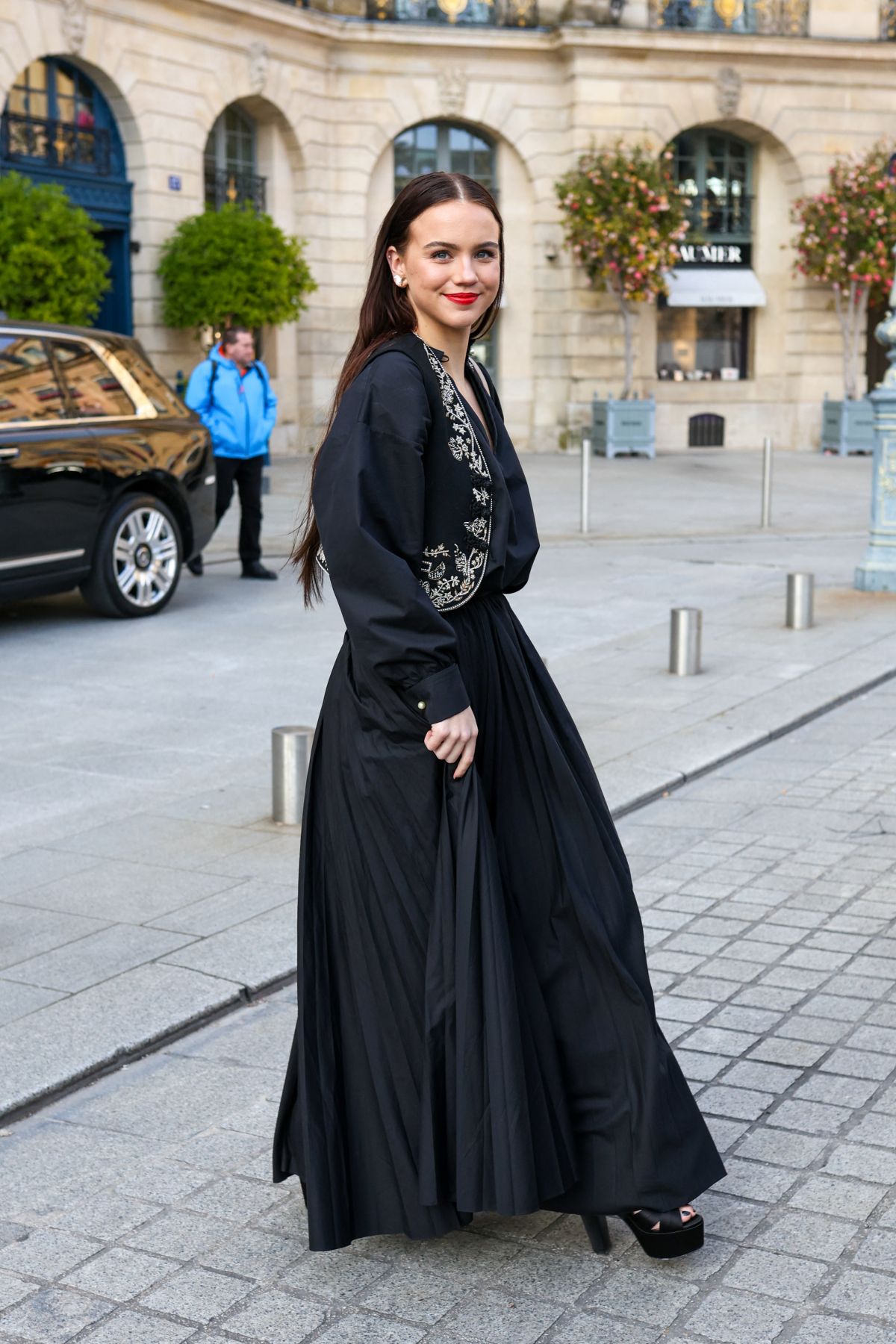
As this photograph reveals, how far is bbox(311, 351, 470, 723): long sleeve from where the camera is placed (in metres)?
2.69

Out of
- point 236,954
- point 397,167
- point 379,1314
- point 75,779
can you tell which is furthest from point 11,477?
point 397,167

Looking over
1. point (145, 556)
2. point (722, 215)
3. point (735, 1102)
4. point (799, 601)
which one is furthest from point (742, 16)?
point (735, 1102)

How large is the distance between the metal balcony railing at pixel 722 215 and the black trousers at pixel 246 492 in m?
20.1

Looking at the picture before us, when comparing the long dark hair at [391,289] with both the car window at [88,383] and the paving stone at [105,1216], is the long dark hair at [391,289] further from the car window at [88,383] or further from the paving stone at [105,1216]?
the car window at [88,383]

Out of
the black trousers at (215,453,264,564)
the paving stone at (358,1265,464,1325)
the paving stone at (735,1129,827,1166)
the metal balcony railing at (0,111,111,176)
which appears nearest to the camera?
the paving stone at (358,1265,464,1325)

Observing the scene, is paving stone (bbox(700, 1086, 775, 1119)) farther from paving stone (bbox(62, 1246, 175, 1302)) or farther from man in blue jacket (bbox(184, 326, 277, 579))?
man in blue jacket (bbox(184, 326, 277, 579))

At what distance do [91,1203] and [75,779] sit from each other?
11.3 feet

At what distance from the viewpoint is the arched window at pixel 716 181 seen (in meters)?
29.9

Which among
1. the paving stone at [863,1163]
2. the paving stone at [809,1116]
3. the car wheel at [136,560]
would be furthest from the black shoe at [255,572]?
the paving stone at [863,1163]

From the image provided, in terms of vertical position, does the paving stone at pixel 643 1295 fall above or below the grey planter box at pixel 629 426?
below

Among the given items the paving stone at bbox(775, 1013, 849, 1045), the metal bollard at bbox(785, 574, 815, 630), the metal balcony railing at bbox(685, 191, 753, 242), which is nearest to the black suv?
the metal bollard at bbox(785, 574, 815, 630)

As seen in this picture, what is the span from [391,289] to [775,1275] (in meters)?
1.82

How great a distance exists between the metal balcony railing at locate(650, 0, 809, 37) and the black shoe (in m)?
20.7

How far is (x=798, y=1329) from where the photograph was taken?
2.67 m
